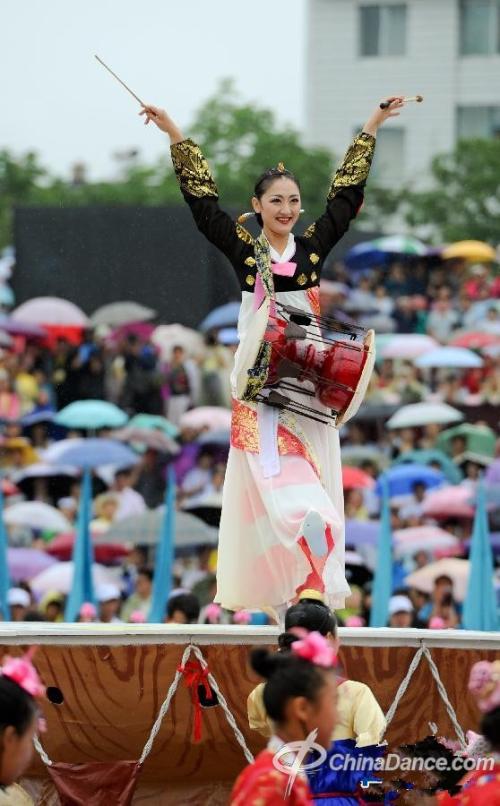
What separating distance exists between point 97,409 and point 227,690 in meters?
10.7

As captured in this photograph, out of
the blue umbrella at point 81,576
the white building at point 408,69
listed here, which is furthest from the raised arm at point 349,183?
the white building at point 408,69

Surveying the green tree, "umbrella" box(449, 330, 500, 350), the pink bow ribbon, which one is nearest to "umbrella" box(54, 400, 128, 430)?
"umbrella" box(449, 330, 500, 350)

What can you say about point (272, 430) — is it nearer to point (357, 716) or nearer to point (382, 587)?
point (357, 716)

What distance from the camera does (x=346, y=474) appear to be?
15.8 meters

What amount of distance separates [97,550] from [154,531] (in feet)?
2.38

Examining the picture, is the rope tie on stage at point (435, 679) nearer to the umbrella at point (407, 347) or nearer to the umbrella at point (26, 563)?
the umbrella at point (26, 563)

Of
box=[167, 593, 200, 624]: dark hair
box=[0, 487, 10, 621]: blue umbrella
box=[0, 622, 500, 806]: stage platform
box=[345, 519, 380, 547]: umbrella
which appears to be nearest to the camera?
box=[0, 622, 500, 806]: stage platform

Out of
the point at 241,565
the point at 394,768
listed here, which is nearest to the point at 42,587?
the point at 241,565

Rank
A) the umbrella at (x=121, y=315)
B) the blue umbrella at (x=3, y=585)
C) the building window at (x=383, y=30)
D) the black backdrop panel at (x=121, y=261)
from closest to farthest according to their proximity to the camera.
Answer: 1. the blue umbrella at (x=3, y=585)
2. the umbrella at (x=121, y=315)
3. the black backdrop panel at (x=121, y=261)
4. the building window at (x=383, y=30)

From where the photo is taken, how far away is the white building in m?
41.0

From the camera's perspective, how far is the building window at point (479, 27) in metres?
40.8

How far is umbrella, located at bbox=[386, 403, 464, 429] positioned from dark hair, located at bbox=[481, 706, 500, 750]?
471 inches

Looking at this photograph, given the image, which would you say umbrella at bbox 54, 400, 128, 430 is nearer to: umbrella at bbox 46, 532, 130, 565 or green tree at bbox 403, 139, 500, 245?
umbrella at bbox 46, 532, 130, 565

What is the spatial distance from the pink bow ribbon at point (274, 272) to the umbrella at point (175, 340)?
11674mm
